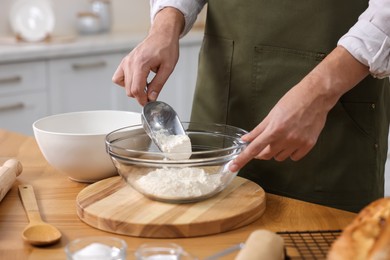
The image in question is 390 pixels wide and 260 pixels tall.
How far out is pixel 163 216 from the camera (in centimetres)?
118

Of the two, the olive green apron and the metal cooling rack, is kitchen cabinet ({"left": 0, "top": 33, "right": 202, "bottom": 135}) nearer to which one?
the olive green apron

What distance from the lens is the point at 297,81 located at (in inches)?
62.8

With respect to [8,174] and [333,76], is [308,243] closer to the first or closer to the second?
[333,76]

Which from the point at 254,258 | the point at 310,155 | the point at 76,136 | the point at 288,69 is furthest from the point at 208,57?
the point at 254,258

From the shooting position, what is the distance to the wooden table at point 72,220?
1104mm

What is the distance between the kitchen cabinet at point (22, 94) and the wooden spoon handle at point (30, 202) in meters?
1.90

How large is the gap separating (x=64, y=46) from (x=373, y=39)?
2.33 meters

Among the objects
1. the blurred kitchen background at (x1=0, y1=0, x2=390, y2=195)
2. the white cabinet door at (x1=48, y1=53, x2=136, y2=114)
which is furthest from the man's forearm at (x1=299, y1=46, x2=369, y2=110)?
the white cabinet door at (x1=48, y1=53, x2=136, y2=114)

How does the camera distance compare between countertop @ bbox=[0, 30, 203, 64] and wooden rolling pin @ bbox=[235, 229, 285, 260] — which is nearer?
wooden rolling pin @ bbox=[235, 229, 285, 260]

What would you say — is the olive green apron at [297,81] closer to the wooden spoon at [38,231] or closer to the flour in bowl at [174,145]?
the flour in bowl at [174,145]

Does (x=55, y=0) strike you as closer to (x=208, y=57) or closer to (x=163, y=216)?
(x=208, y=57)

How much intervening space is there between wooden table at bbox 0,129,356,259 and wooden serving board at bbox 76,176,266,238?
13 mm

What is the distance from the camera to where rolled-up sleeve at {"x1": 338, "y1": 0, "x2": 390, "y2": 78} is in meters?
1.26

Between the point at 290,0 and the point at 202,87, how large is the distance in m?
0.35
